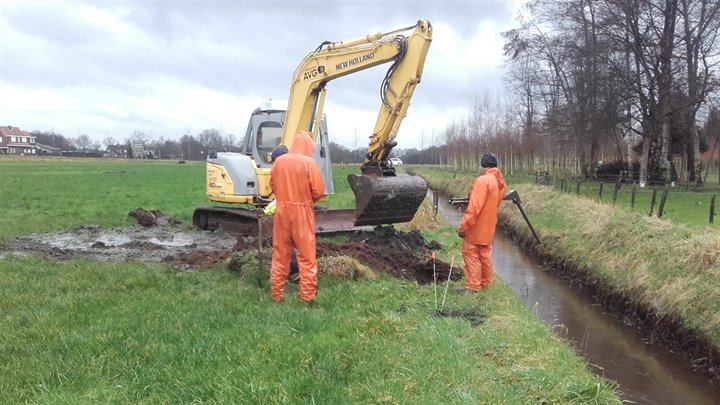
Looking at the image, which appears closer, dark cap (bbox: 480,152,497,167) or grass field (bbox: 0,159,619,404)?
grass field (bbox: 0,159,619,404)

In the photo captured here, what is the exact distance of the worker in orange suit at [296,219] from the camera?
6039 mm

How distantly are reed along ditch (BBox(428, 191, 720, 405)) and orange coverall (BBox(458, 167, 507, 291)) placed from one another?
1.21 metres

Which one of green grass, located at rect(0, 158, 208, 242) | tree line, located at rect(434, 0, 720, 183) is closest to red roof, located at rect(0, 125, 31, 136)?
green grass, located at rect(0, 158, 208, 242)

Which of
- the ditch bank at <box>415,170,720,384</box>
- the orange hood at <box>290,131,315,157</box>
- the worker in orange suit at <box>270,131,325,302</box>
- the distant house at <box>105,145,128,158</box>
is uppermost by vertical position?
the distant house at <box>105,145,128,158</box>

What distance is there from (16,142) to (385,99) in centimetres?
13099

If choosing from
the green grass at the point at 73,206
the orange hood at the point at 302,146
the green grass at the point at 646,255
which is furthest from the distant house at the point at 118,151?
the orange hood at the point at 302,146

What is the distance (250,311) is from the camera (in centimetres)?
A: 560

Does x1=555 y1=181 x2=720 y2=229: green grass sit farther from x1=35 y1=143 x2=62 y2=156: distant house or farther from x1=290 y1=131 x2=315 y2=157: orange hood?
x1=35 y1=143 x2=62 y2=156: distant house

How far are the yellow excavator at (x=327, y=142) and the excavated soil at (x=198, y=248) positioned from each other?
51cm

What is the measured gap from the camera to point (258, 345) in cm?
457

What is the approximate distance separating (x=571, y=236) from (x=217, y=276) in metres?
8.38

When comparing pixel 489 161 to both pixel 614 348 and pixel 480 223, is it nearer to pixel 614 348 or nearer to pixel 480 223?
pixel 480 223

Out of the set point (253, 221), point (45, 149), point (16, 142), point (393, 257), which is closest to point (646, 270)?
point (393, 257)

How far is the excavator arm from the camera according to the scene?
8.46m
